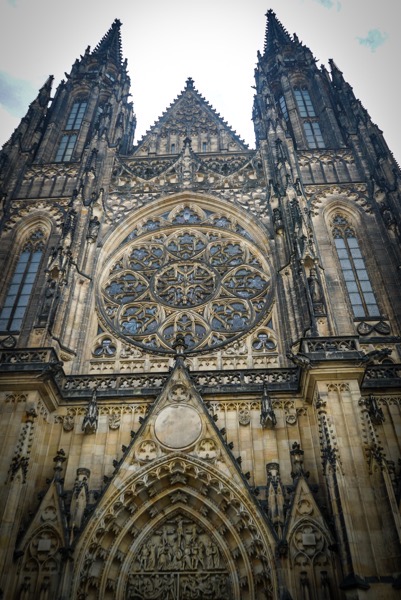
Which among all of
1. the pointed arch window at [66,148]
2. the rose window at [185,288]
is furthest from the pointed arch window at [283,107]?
the pointed arch window at [66,148]

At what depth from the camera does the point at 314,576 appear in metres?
9.35

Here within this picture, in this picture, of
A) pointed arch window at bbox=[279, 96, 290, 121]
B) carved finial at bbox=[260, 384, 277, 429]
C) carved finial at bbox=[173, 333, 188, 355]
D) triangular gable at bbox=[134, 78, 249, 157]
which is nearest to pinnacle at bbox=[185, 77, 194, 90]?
triangular gable at bbox=[134, 78, 249, 157]

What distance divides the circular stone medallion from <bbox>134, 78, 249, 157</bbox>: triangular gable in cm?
1177

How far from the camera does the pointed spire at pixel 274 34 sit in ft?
87.8

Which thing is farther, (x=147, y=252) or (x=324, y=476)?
(x=147, y=252)

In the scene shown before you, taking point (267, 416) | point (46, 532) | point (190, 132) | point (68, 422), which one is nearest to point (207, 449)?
point (267, 416)

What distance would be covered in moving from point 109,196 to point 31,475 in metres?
10.3

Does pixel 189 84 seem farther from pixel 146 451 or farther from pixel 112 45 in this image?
pixel 146 451

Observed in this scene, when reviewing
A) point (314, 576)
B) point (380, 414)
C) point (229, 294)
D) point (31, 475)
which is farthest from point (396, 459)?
point (31, 475)

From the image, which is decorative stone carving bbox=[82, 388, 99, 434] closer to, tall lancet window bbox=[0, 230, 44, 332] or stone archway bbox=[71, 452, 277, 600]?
stone archway bbox=[71, 452, 277, 600]

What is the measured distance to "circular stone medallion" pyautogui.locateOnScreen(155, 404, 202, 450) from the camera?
444 inches

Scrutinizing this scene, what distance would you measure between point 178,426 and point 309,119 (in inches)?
596

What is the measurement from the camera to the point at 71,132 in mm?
21766

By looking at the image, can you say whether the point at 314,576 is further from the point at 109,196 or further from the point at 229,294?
the point at 109,196
